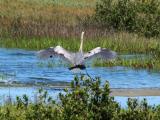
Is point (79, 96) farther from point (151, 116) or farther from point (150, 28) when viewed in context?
point (150, 28)

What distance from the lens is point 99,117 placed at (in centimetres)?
995

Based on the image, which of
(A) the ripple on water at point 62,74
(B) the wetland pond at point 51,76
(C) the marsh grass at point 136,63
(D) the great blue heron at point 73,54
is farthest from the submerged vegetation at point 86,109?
(C) the marsh grass at point 136,63

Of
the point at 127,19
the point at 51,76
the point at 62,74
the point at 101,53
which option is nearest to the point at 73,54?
the point at 101,53

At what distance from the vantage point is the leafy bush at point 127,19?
3216cm

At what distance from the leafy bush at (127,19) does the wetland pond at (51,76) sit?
708cm

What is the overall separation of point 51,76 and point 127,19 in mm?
11833

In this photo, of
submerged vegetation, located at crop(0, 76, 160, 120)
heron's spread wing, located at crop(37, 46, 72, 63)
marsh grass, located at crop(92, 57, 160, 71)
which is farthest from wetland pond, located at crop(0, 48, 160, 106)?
submerged vegetation, located at crop(0, 76, 160, 120)

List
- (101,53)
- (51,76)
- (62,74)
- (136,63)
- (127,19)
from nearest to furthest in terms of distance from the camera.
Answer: (101,53), (51,76), (62,74), (136,63), (127,19)

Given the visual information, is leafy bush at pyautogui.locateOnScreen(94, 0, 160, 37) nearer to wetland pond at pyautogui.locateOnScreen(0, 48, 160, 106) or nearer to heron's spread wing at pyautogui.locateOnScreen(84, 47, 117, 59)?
wetland pond at pyautogui.locateOnScreen(0, 48, 160, 106)

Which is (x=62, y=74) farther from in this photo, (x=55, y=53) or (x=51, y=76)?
(x=55, y=53)

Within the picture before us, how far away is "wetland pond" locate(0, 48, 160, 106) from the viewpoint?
18.4 meters

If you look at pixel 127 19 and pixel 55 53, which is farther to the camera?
pixel 127 19

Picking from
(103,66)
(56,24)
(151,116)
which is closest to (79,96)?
(151,116)

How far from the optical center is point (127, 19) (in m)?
32.7
